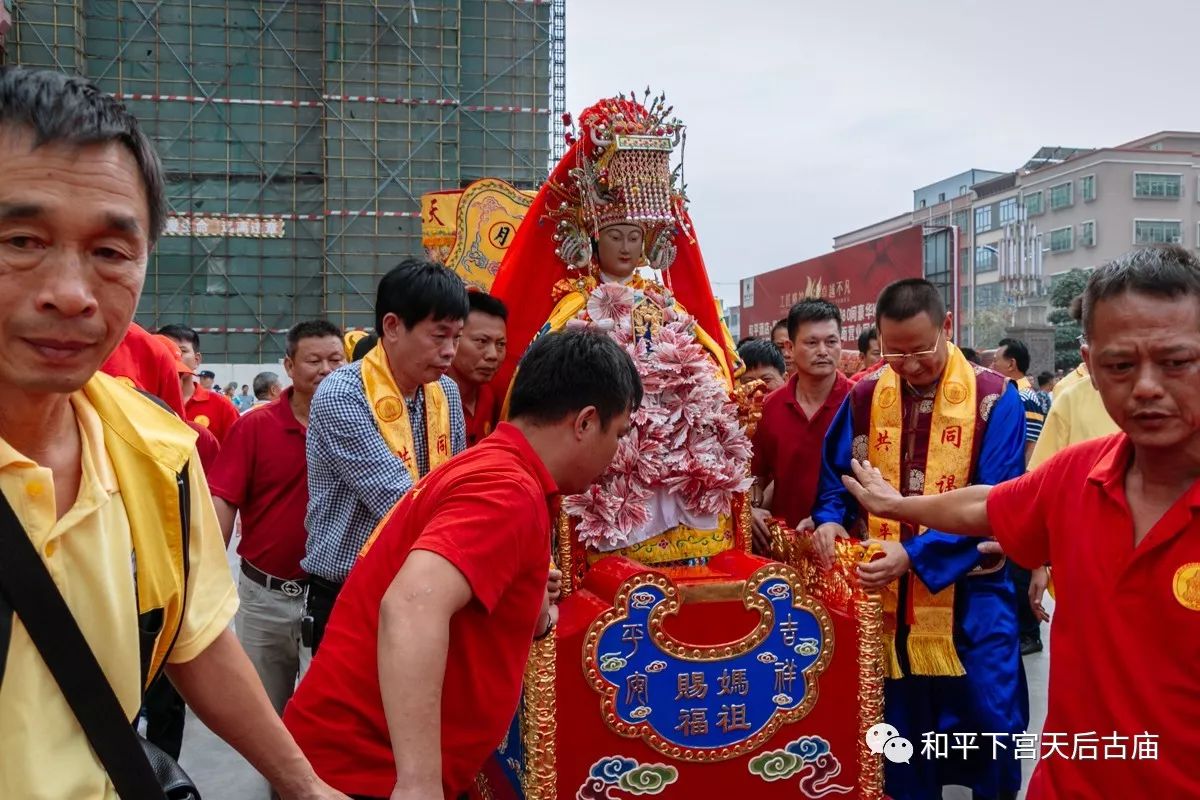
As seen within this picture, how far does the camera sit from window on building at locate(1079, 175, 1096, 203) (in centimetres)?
2976

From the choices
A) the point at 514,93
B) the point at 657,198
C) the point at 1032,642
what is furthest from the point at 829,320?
the point at 514,93

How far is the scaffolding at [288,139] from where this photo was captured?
16.9m

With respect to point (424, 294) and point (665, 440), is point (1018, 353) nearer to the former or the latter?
point (665, 440)

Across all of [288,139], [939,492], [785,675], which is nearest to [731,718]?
[785,675]

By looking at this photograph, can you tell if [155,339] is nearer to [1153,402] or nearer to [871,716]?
[871,716]

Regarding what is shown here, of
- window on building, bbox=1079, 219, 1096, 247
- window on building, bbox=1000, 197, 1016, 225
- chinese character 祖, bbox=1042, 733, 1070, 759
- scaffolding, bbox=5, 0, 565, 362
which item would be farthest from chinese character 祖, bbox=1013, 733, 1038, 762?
window on building, bbox=1000, 197, 1016, 225

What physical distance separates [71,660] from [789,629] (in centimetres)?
223

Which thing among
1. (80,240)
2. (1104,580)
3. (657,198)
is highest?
(657,198)

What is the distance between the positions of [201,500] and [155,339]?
2034mm

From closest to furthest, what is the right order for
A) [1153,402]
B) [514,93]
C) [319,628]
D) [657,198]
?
[1153,402] → [319,628] → [657,198] → [514,93]

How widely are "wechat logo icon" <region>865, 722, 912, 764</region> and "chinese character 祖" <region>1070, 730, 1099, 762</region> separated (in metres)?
1.35

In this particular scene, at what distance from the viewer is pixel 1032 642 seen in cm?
515

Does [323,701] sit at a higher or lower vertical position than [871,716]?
higher

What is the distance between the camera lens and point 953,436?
3.06 meters
